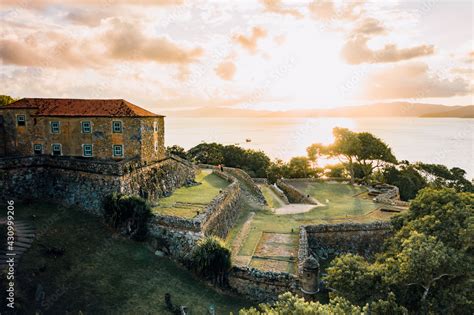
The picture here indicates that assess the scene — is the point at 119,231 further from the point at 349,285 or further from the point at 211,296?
the point at 349,285

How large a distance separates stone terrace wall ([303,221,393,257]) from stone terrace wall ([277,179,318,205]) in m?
9.17

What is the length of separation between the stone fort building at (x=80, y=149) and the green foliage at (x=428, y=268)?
17785mm

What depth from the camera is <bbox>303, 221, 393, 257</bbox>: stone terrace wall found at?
2897 cm

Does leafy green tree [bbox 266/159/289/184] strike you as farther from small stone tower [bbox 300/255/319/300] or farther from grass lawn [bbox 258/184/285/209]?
small stone tower [bbox 300/255/319/300]

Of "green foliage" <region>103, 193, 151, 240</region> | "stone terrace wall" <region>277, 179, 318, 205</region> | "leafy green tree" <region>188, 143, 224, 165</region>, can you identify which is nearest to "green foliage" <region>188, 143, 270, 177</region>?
"leafy green tree" <region>188, 143, 224, 165</region>

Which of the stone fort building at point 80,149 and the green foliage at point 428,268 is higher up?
the stone fort building at point 80,149

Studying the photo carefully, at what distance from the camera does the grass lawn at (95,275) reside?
1667 centimetres

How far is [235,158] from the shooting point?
61062 millimetres

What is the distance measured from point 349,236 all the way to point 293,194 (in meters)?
14.3

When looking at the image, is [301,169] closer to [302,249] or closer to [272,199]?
[272,199]

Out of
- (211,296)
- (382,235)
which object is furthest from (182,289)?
(382,235)

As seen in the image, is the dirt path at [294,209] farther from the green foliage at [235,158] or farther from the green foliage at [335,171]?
the green foliage at [335,171]

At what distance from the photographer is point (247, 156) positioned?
6084 centimetres

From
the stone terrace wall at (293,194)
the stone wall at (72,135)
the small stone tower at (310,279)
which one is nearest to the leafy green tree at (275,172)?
the stone terrace wall at (293,194)
